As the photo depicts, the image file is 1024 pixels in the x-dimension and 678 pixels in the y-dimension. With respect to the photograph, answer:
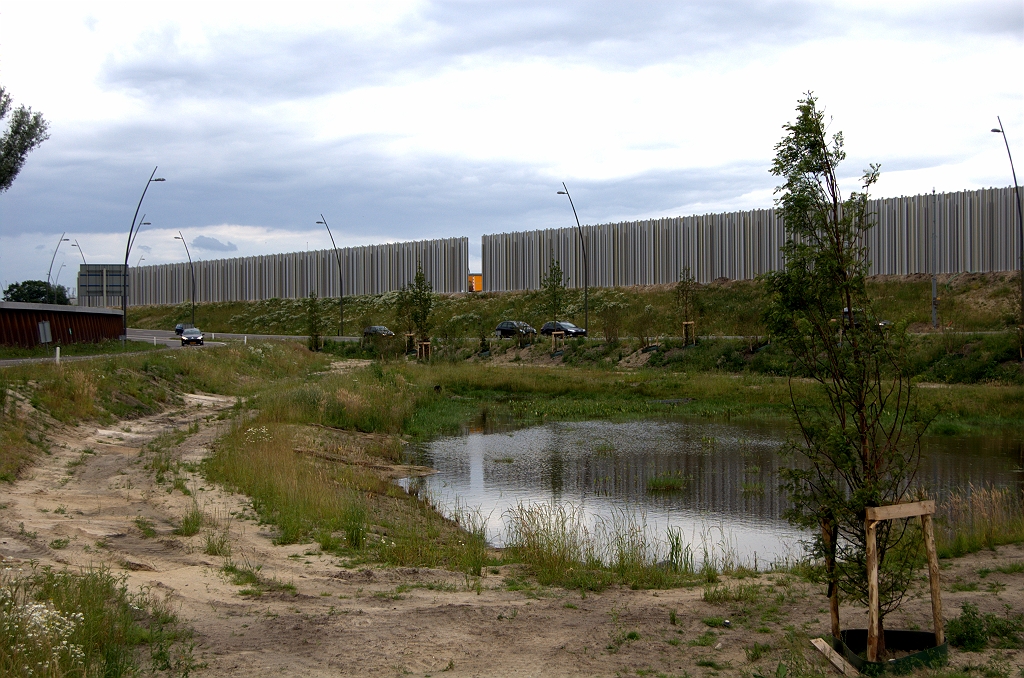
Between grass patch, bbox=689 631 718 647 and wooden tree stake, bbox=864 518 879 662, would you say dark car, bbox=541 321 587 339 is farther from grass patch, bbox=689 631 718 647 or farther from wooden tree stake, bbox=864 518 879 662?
wooden tree stake, bbox=864 518 879 662

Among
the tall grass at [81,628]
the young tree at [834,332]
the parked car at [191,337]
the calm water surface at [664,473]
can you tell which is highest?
the young tree at [834,332]

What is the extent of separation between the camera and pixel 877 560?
6.61m

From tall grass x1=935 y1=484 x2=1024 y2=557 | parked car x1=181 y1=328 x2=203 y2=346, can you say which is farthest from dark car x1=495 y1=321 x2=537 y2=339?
tall grass x1=935 y1=484 x2=1024 y2=557

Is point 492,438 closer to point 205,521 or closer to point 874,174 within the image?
point 205,521

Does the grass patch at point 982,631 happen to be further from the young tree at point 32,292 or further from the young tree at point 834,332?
the young tree at point 32,292

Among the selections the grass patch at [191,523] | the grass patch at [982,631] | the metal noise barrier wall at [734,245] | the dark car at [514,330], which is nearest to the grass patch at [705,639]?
the grass patch at [982,631]

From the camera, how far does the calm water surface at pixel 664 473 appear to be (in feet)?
44.1

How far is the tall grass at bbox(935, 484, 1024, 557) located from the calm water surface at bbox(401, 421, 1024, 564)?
5.79 feet

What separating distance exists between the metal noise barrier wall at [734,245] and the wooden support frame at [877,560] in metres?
31.0

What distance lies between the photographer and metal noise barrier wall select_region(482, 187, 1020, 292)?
146 ft

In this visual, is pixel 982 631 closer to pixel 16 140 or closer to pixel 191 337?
pixel 16 140

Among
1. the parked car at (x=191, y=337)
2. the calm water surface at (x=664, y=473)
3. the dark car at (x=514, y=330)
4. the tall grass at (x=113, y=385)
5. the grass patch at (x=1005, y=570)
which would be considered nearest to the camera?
the grass patch at (x=1005, y=570)

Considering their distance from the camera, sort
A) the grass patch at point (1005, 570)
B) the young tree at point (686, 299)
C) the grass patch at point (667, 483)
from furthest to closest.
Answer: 1. the young tree at point (686, 299)
2. the grass patch at point (667, 483)
3. the grass patch at point (1005, 570)

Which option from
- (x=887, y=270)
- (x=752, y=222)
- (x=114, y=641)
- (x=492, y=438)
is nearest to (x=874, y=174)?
(x=114, y=641)
